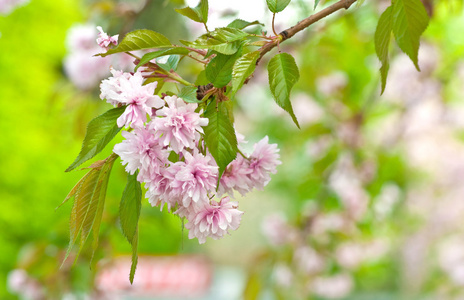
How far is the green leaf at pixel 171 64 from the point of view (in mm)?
324

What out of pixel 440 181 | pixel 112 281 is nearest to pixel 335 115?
pixel 112 281

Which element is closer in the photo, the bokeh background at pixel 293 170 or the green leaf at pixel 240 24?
the green leaf at pixel 240 24

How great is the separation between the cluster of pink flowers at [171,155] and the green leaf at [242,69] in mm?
27

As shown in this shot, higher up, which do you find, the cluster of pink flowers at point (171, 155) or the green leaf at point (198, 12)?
the green leaf at point (198, 12)

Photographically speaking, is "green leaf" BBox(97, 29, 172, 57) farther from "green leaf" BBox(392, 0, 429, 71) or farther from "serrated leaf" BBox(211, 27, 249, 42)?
"green leaf" BBox(392, 0, 429, 71)

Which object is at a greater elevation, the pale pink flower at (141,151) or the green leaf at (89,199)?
the pale pink flower at (141,151)

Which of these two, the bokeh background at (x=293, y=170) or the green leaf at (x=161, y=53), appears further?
the bokeh background at (x=293, y=170)

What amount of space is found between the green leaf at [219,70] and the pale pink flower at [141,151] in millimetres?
47

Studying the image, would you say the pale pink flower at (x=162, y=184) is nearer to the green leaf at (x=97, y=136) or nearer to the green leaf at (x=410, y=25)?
the green leaf at (x=97, y=136)

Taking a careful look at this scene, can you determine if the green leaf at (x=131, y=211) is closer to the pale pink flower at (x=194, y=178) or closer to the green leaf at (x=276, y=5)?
the pale pink flower at (x=194, y=178)

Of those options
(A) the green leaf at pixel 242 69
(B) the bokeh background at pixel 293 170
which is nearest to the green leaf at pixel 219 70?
(A) the green leaf at pixel 242 69

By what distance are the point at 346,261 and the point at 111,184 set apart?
2.38 m

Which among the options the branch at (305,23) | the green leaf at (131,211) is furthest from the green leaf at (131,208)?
the branch at (305,23)

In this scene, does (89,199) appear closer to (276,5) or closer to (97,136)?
(97,136)
